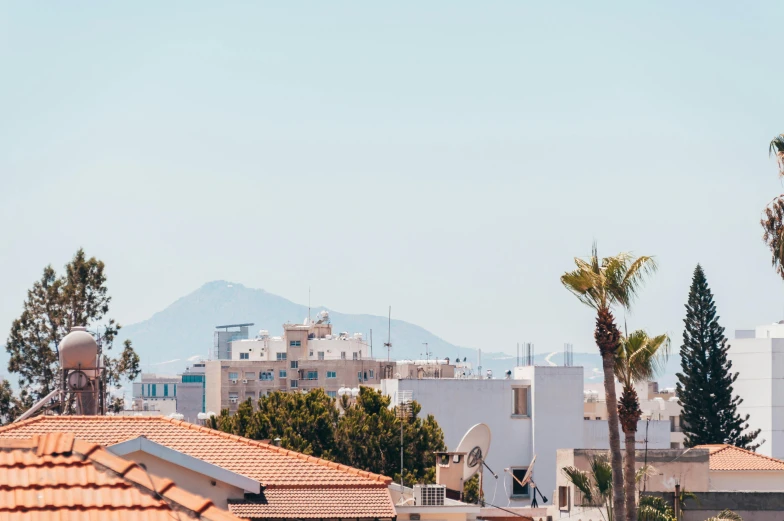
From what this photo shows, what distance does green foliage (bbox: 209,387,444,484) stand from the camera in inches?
2285

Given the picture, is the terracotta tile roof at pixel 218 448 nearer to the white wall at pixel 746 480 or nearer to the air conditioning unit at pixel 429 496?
the air conditioning unit at pixel 429 496

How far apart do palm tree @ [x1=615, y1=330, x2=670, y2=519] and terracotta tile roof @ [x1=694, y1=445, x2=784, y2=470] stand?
18.0 m

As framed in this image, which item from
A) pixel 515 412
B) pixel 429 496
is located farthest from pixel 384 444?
pixel 515 412

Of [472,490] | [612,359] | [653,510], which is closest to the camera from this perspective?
[612,359]

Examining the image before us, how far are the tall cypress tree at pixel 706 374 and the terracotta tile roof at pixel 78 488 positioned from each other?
79.9 meters

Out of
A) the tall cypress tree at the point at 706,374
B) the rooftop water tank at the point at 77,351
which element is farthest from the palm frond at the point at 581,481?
the tall cypress tree at the point at 706,374

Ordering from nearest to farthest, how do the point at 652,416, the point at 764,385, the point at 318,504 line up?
1. the point at 318,504
2. the point at 652,416
3. the point at 764,385

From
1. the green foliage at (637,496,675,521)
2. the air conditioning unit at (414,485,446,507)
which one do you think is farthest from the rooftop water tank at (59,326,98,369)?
the green foliage at (637,496,675,521)

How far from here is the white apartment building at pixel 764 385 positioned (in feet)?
444

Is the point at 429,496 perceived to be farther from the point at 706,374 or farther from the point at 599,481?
the point at 706,374

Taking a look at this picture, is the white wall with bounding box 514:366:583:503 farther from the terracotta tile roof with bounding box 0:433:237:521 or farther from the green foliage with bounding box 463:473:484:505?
the terracotta tile roof with bounding box 0:433:237:521

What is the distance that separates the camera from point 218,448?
86.7ft

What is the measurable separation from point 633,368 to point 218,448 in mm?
9783

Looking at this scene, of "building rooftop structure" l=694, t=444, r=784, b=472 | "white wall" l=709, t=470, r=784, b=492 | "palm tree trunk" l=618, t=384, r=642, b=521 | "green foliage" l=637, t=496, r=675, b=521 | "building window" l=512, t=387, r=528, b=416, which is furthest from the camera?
"building window" l=512, t=387, r=528, b=416
